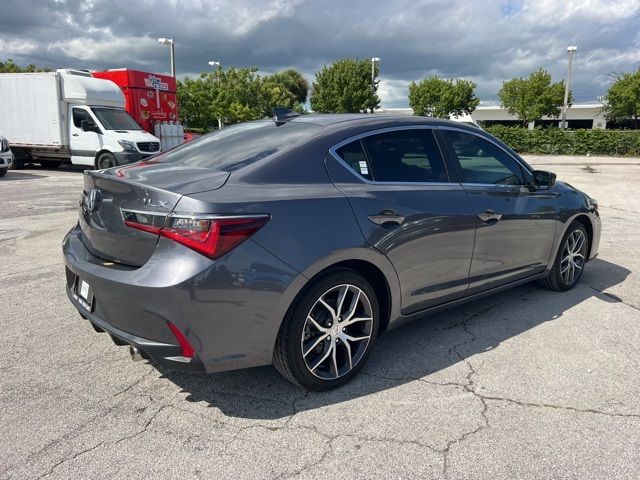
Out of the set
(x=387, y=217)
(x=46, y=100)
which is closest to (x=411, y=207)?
(x=387, y=217)

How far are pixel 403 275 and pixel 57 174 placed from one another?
1671 centimetres

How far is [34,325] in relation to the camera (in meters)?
4.04

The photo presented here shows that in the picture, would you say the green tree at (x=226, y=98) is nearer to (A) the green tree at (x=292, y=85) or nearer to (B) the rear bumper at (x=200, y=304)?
(A) the green tree at (x=292, y=85)

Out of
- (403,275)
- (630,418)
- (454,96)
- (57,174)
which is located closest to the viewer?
(630,418)

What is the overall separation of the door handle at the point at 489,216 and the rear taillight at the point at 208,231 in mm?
1973

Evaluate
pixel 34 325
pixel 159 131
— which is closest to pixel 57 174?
pixel 159 131

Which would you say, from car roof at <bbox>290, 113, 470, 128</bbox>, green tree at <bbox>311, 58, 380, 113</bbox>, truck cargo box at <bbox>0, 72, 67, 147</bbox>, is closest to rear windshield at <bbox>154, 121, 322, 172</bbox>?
car roof at <bbox>290, 113, 470, 128</bbox>

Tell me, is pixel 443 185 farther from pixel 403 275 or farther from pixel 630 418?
pixel 630 418

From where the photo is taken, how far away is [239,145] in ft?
11.3

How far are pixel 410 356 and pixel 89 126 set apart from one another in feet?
51.0

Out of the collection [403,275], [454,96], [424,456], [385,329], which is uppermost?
[454,96]

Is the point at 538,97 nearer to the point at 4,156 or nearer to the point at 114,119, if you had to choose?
the point at 114,119

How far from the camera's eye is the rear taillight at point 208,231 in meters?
2.56

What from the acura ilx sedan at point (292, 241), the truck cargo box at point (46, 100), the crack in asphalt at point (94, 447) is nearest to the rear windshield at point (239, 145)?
the acura ilx sedan at point (292, 241)
